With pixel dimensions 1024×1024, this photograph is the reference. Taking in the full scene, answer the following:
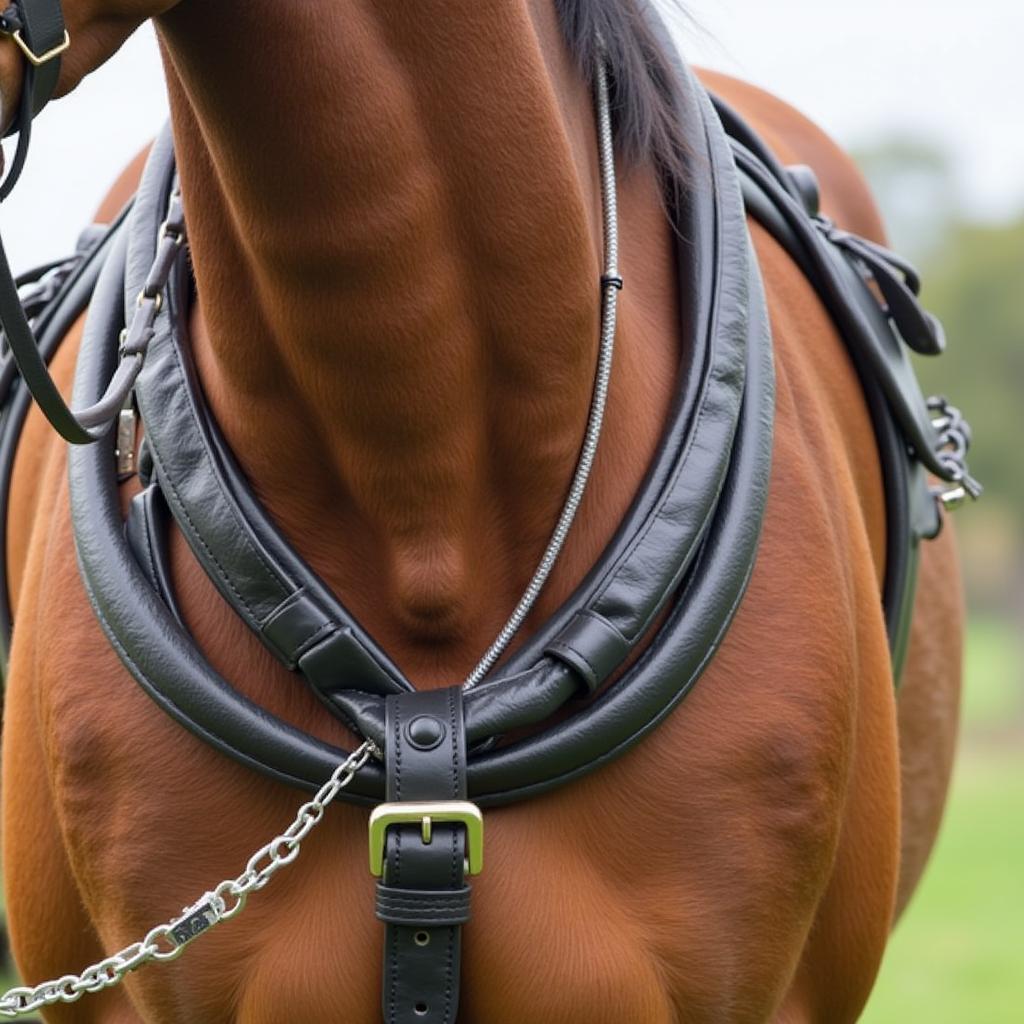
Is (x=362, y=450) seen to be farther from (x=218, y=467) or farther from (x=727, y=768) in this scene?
(x=727, y=768)

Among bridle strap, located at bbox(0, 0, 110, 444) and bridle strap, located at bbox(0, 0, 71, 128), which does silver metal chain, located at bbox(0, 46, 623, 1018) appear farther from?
bridle strap, located at bbox(0, 0, 71, 128)

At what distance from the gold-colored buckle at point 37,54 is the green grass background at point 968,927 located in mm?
5014

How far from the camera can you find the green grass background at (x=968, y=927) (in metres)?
7.53

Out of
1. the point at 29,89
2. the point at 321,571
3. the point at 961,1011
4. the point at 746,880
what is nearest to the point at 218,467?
the point at 321,571

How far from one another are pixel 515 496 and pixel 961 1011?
588 cm

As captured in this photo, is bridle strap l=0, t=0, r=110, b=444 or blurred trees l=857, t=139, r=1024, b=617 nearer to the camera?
bridle strap l=0, t=0, r=110, b=444

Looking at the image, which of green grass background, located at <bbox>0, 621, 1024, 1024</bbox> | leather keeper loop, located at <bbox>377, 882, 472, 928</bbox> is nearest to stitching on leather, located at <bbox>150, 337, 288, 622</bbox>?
leather keeper loop, located at <bbox>377, 882, 472, 928</bbox>

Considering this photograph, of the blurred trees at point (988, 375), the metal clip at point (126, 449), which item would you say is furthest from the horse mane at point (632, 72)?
the blurred trees at point (988, 375)

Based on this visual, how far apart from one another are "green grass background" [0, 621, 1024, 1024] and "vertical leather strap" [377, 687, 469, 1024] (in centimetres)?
447

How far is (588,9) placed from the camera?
2.20 m

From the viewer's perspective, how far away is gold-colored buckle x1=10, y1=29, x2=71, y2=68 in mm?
1585

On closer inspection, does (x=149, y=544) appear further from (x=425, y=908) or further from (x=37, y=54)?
(x=37, y=54)

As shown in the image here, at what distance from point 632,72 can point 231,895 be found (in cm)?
110

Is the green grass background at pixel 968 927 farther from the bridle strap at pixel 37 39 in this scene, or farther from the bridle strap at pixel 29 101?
the bridle strap at pixel 37 39
